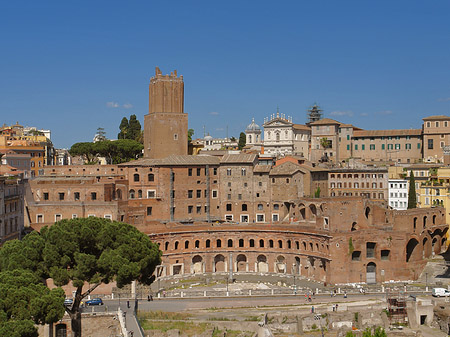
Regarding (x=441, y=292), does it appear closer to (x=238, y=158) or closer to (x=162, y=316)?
(x=162, y=316)

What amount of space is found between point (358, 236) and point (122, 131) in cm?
6046

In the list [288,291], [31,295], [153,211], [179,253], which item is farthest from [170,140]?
[31,295]

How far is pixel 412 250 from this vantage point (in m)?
62.5

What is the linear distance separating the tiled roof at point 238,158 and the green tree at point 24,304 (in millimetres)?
40270

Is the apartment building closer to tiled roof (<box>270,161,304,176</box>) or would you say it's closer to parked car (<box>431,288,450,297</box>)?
tiled roof (<box>270,161,304,176</box>)

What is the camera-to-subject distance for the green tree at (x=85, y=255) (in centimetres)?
3919

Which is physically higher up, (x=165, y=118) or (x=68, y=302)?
(x=165, y=118)

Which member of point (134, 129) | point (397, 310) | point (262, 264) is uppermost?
point (134, 129)

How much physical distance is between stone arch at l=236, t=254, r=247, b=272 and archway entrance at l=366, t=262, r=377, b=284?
13668mm

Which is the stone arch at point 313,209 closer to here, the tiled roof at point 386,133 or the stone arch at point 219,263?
the stone arch at point 219,263

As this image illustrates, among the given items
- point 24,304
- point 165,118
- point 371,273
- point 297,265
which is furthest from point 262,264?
point 24,304

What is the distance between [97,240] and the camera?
4188 centimetres

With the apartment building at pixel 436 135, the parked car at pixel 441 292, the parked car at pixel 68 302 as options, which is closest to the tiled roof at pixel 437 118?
the apartment building at pixel 436 135

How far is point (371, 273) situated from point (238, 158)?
2162cm
